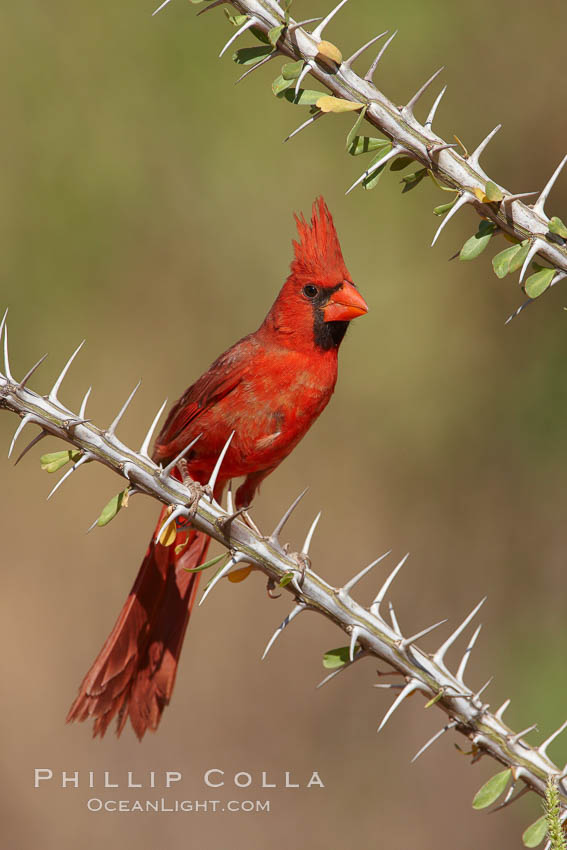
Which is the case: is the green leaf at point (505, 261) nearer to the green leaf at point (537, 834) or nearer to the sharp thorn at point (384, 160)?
the sharp thorn at point (384, 160)

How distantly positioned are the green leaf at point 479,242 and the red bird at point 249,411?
1018 millimetres

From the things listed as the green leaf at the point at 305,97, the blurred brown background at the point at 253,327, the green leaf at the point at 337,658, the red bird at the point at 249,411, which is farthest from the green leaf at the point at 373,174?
the blurred brown background at the point at 253,327

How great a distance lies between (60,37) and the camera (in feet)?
15.4

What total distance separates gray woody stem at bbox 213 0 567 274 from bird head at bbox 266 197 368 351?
0.99 meters

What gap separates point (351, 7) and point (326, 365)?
279cm

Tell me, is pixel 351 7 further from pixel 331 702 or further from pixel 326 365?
pixel 331 702

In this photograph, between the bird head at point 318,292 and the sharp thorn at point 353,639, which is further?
the bird head at point 318,292

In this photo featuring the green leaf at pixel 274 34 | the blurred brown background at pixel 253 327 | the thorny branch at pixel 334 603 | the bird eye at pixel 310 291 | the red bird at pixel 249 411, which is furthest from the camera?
the blurred brown background at pixel 253 327

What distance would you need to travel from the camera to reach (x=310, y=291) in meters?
2.71

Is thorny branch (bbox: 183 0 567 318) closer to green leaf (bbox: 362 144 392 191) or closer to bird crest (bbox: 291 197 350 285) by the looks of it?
green leaf (bbox: 362 144 392 191)

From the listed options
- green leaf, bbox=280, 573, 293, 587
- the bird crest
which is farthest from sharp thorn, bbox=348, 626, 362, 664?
the bird crest

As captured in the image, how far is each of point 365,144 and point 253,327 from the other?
319cm

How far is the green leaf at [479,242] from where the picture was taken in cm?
150

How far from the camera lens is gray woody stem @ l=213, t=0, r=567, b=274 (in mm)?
1522
